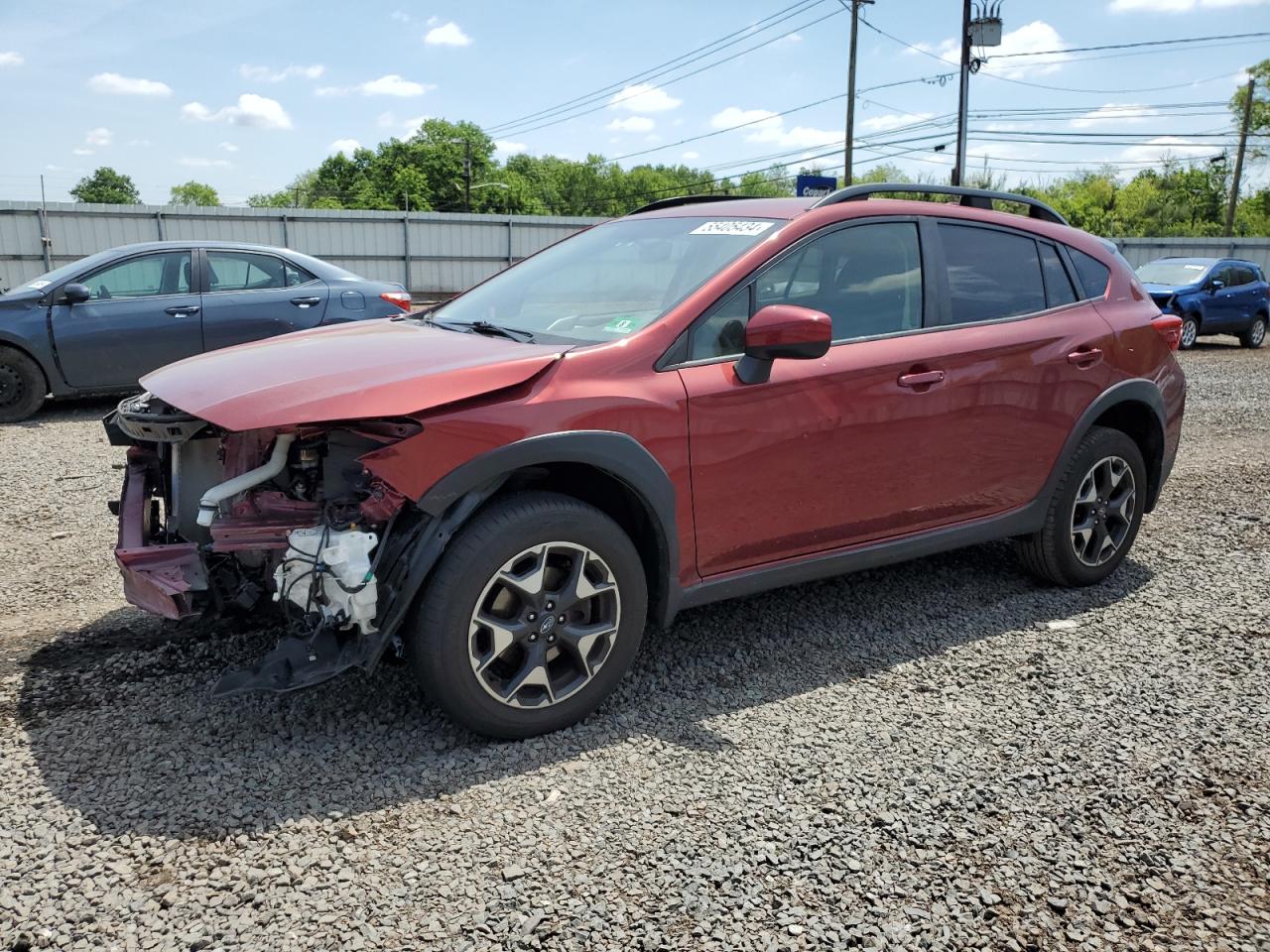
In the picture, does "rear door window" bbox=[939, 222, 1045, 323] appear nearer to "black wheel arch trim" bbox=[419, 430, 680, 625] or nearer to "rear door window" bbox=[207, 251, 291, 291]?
"black wheel arch trim" bbox=[419, 430, 680, 625]

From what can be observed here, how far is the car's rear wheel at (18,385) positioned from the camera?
8680 mm

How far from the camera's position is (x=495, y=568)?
120 inches

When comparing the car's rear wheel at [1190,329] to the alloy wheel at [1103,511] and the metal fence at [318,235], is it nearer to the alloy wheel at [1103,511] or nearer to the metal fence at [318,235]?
the metal fence at [318,235]

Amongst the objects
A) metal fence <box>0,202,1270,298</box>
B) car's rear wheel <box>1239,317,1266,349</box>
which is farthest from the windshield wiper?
car's rear wheel <box>1239,317,1266,349</box>

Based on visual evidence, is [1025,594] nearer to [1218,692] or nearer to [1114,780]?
[1218,692]

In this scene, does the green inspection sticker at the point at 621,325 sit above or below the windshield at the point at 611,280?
below

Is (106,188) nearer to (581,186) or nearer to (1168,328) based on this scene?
(581,186)

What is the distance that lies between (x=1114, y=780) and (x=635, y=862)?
1569 millimetres

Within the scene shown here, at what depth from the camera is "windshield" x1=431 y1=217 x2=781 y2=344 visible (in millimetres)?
3613

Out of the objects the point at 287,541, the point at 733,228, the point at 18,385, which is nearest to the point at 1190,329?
the point at 733,228

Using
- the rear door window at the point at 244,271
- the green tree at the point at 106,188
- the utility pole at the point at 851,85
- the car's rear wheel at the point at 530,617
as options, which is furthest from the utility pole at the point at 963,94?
the green tree at the point at 106,188

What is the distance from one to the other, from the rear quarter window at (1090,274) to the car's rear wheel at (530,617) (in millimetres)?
2835

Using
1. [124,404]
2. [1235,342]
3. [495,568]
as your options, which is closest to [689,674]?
[495,568]

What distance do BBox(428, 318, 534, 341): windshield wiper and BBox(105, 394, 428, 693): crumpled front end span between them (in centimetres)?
84
